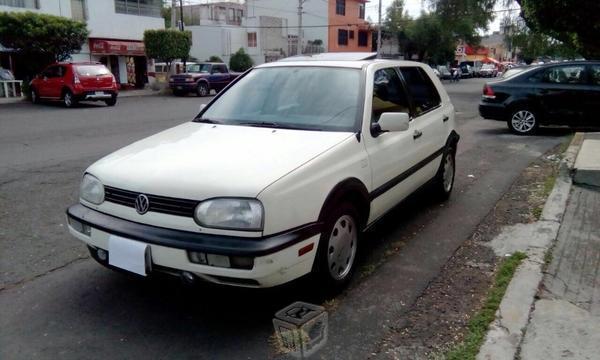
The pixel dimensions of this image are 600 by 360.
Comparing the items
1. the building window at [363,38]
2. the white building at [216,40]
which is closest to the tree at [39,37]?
the white building at [216,40]

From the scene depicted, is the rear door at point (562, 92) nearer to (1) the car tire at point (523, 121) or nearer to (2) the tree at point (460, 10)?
(1) the car tire at point (523, 121)

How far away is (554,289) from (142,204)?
2900 millimetres

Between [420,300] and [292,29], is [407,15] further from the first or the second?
[420,300]

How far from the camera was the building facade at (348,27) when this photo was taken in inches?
2017

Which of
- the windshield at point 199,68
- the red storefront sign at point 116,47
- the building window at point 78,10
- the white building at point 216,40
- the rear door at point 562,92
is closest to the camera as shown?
the rear door at point 562,92

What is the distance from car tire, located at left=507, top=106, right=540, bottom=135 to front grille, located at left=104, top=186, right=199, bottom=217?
961 centimetres

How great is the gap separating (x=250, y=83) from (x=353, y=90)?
102 cm

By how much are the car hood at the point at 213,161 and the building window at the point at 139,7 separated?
1133 inches

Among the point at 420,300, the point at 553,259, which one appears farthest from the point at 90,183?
the point at 553,259

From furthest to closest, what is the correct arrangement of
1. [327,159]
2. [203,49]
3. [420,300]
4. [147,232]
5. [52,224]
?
1. [203,49]
2. [52,224]
3. [420,300]
4. [327,159]
5. [147,232]

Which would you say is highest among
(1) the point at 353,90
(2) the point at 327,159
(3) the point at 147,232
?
(1) the point at 353,90

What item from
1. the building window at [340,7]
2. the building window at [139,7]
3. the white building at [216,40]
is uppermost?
the building window at [340,7]

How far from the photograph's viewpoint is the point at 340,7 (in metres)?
52.1

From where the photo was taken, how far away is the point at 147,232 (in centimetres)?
297
